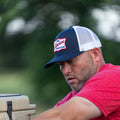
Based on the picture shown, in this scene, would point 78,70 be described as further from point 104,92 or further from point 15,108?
point 15,108

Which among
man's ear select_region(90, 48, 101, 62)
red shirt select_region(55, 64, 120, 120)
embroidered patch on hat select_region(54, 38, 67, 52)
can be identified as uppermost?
embroidered patch on hat select_region(54, 38, 67, 52)

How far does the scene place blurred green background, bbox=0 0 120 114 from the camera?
6297 mm

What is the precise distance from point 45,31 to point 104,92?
4659mm

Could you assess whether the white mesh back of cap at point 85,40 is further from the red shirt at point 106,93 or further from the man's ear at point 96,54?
the red shirt at point 106,93

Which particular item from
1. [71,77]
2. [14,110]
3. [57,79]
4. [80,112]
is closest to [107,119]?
[80,112]

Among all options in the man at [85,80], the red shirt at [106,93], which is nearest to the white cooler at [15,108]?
the man at [85,80]

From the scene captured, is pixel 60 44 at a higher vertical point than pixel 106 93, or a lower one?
higher

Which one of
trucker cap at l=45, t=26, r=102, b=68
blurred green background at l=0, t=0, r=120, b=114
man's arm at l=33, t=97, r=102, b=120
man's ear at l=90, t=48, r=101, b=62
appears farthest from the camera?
blurred green background at l=0, t=0, r=120, b=114

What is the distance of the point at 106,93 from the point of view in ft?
6.66

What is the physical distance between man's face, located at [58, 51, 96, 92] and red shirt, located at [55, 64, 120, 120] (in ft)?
0.73

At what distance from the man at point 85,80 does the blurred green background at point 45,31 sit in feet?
12.6

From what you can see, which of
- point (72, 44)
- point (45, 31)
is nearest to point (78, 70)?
point (72, 44)

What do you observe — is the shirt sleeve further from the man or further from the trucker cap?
the trucker cap

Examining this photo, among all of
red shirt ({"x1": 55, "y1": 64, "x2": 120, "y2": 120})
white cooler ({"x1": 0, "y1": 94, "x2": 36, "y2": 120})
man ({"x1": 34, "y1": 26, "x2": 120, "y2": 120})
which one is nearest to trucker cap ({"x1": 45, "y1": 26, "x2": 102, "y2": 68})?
man ({"x1": 34, "y1": 26, "x2": 120, "y2": 120})
